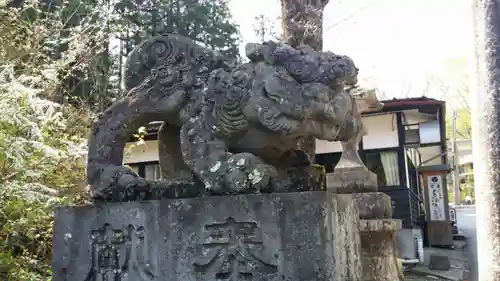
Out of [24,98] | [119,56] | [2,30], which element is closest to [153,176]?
[119,56]

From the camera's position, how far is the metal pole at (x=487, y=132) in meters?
3.89

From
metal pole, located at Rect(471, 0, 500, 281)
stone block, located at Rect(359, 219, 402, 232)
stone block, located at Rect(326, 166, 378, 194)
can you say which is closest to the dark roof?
metal pole, located at Rect(471, 0, 500, 281)

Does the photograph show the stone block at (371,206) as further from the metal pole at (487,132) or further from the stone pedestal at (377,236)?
the metal pole at (487,132)

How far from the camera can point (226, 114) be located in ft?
8.17

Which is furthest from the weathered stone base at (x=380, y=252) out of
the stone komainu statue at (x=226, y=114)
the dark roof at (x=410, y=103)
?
the dark roof at (x=410, y=103)

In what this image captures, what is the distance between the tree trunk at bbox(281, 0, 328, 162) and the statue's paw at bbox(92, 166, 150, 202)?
15.7 ft

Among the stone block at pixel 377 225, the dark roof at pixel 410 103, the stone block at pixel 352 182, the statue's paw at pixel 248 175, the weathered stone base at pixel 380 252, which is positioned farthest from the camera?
the dark roof at pixel 410 103

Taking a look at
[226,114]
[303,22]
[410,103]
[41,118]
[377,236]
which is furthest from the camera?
[410,103]

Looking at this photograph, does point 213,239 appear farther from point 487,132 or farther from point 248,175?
point 487,132

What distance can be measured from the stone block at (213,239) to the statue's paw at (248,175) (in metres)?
0.05

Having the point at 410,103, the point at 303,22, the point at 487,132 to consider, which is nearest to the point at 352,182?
the point at 487,132

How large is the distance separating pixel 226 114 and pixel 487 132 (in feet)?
8.50

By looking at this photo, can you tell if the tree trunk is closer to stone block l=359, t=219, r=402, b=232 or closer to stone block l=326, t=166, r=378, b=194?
stone block l=326, t=166, r=378, b=194

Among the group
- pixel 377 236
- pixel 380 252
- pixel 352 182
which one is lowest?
pixel 380 252
